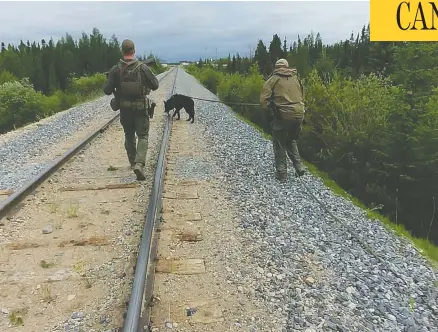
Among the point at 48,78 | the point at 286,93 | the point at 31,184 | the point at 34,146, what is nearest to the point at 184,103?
the point at 34,146

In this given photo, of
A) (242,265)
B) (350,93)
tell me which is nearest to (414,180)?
(350,93)

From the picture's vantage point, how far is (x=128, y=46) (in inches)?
258

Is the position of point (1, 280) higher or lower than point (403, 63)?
lower

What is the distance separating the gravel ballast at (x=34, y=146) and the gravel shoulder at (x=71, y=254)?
0.73 metres

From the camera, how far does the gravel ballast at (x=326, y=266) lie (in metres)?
3.56

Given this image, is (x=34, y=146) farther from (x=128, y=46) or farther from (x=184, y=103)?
(x=184, y=103)

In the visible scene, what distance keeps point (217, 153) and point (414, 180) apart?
390 centimetres

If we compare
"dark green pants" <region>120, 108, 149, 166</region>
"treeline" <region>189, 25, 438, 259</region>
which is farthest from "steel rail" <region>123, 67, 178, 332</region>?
"treeline" <region>189, 25, 438, 259</region>

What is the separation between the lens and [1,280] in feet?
13.1

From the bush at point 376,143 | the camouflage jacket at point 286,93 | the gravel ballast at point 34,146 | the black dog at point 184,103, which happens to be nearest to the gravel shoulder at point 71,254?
the gravel ballast at point 34,146

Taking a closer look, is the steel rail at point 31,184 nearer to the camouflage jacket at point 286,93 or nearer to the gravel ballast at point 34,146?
the gravel ballast at point 34,146

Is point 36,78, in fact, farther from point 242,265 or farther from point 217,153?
point 242,265

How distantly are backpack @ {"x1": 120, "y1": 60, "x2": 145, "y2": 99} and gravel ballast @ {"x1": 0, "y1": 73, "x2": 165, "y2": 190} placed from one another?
226 cm

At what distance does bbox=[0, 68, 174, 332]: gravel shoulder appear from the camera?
11.4 ft
